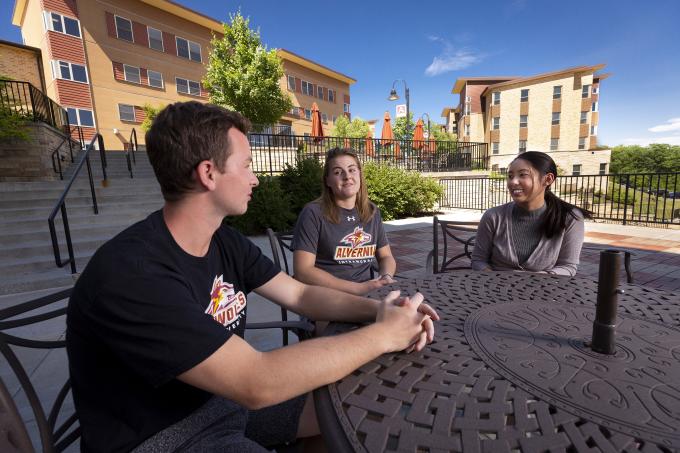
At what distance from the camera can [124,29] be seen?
62.6 feet

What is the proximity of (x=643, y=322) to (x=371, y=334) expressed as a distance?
3.37 feet

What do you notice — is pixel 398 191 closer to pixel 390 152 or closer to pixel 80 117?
pixel 390 152

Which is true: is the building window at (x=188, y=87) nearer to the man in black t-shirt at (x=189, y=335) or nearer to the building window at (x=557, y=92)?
the man in black t-shirt at (x=189, y=335)

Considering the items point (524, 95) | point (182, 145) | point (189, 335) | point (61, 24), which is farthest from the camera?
point (524, 95)

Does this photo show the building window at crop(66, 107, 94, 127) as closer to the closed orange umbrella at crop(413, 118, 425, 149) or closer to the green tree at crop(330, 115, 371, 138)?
the closed orange umbrella at crop(413, 118, 425, 149)

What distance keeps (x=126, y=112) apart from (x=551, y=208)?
2250 centimetres

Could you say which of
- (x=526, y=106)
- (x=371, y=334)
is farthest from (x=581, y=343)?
(x=526, y=106)

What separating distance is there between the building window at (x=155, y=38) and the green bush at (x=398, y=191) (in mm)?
18331

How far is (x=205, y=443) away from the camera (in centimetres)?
95

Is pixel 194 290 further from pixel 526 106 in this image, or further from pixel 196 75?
pixel 526 106

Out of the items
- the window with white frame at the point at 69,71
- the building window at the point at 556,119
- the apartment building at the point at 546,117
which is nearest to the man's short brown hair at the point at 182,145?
the window with white frame at the point at 69,71

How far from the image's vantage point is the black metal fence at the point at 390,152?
12750 mm

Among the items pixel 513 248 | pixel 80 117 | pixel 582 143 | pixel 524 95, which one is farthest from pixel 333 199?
pixel 582 143

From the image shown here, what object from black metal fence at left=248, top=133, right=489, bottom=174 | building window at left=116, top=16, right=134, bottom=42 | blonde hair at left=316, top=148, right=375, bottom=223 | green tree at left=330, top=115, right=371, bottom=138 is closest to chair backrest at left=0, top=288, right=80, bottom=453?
blonde hair at left=316, top=148, right=375, bottom=223
